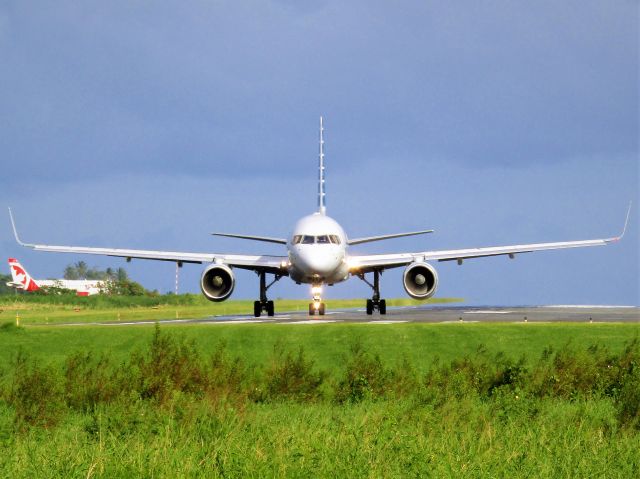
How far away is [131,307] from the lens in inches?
2808

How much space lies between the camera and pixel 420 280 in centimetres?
4172

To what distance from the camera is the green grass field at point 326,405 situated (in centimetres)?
1166

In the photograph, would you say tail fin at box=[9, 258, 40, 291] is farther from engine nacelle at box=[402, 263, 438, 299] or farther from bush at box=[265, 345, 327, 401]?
bush at box=[265, 345, 327, 401]

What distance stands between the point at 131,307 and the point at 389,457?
6197 centimetres

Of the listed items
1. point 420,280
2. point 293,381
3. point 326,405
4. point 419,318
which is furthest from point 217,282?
point 326,405

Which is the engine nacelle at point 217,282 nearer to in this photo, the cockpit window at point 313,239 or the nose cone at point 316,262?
the cockpit window at point 313,239

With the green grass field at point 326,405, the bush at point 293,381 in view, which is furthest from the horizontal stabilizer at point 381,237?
the bush at point 293,381

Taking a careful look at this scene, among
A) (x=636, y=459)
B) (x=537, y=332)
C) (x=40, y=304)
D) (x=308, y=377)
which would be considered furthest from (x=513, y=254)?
(x=40, y=304)

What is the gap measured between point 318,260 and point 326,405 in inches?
825

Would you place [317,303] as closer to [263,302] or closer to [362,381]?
[263,302]

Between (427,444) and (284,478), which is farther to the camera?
(427,444)

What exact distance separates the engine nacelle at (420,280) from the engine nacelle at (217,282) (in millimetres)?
8817

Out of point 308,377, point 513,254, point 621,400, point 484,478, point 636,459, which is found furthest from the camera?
point 513,254

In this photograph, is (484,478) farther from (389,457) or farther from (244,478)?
(244,478)
